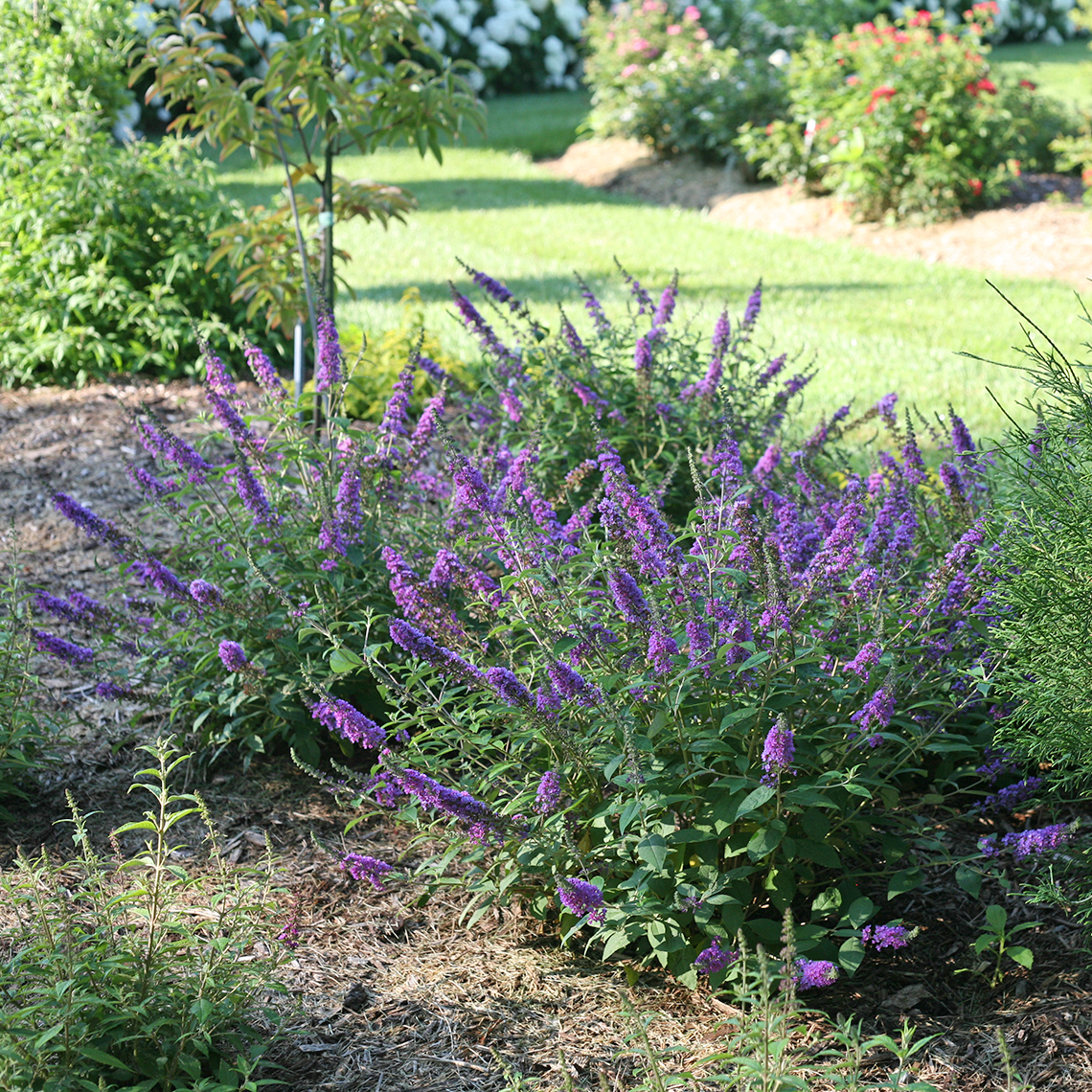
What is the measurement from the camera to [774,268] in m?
9.47

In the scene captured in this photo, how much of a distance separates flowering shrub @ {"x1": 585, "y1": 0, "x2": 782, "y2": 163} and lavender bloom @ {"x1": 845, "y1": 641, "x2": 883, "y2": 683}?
1089 centimetres

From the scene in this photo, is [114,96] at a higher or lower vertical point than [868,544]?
higher

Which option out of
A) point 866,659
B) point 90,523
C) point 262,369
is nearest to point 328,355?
point 262,369

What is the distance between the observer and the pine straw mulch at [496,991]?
91.6 inches

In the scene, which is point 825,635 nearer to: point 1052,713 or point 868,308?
point 1052,713

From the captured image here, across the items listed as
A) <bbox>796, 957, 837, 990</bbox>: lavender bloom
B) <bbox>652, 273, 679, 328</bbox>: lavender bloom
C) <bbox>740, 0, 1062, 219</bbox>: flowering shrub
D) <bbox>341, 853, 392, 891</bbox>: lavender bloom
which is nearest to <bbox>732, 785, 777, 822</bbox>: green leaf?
<bbox>796, 957, 837, 990</bbox>: lavender bloom

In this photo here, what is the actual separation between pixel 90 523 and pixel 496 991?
1.69 meters

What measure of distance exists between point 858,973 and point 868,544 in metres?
1.04

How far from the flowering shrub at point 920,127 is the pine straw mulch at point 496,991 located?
27.4 ft

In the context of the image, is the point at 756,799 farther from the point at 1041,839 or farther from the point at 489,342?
the point at 489,342

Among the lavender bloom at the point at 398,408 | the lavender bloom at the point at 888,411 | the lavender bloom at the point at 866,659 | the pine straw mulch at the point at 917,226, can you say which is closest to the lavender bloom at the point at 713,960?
the lavender bloom at the point at 866,659

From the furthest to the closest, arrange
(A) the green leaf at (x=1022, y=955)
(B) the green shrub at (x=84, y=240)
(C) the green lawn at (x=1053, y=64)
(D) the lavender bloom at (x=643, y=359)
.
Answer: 1. (C) the green lawn at (x=1053, y=64)
2. (B) the green shrub at (x=84, y=240)
3. (D) the lavender bloom at (x=643, y=359)
4. (A) the green leaf at (x=1022, y=955)

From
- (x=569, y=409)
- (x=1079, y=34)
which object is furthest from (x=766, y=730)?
(x=1079, y=34)

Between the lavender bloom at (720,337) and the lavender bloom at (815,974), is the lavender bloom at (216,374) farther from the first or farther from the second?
the lavender bloom at (815,974)
